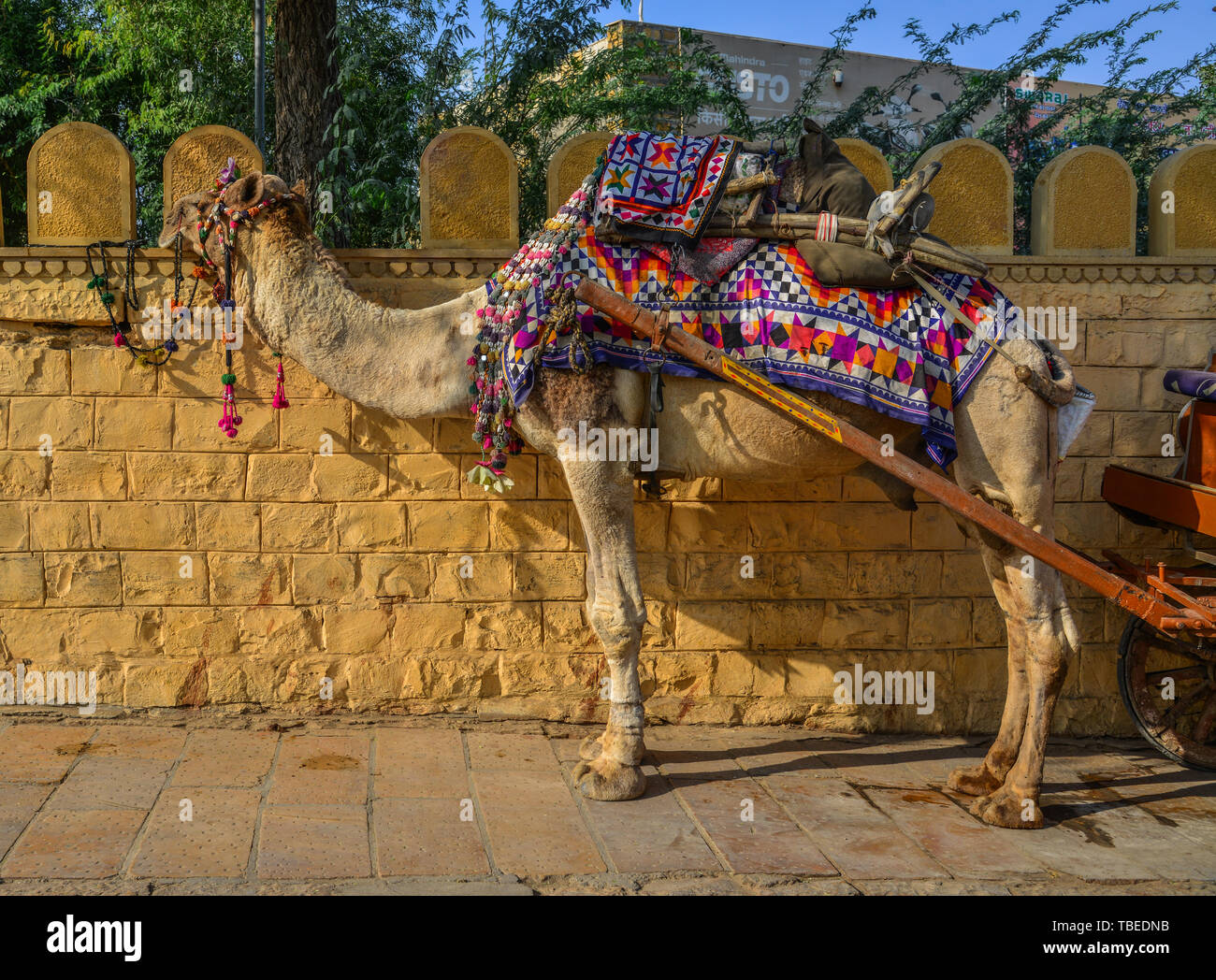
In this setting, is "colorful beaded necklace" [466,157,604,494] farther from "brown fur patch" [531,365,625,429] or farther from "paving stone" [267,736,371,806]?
"paving stone" [267,736,371,806]

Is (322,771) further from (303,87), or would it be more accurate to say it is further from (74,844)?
(303,87)

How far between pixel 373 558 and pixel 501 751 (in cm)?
120

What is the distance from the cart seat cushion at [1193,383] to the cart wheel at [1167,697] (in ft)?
3.72

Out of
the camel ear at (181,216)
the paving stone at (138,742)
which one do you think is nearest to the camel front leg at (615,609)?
the paving stone at (138,742)

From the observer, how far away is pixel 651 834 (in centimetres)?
445

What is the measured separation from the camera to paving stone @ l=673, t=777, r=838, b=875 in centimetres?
424

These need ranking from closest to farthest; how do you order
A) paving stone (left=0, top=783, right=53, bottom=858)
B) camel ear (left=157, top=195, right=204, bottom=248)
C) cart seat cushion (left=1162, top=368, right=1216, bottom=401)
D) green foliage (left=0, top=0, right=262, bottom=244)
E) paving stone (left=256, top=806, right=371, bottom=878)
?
paving stone (left=256, top=806, right=371, bottom=878) < paving stone (left=0, top=783, right=53, bottom=858) < camel ear (left=157, top=195, right=204, bottom=248) < cart seat cushion (left=1162, top=368, right=1216, bottom=401) < green foliage (left=0, top=0, right=262, bottom=244)

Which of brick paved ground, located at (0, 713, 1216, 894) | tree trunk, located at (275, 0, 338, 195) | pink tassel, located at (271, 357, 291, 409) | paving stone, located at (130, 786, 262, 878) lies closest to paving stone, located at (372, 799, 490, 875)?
brick paved ground, located at (0, 713, 1216, 894)

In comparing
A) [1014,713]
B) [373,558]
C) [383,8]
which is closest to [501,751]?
[373,558]

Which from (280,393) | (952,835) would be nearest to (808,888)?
(952,835)

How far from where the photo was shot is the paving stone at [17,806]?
4.12m

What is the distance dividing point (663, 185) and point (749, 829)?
2.73 metres

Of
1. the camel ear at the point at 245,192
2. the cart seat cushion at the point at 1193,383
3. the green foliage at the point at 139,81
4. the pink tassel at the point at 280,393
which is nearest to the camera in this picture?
the camel ear at the point at 245,192

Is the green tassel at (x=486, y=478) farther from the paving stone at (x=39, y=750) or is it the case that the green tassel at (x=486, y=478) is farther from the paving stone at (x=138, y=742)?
the paving stone at (x=39, y=750)
